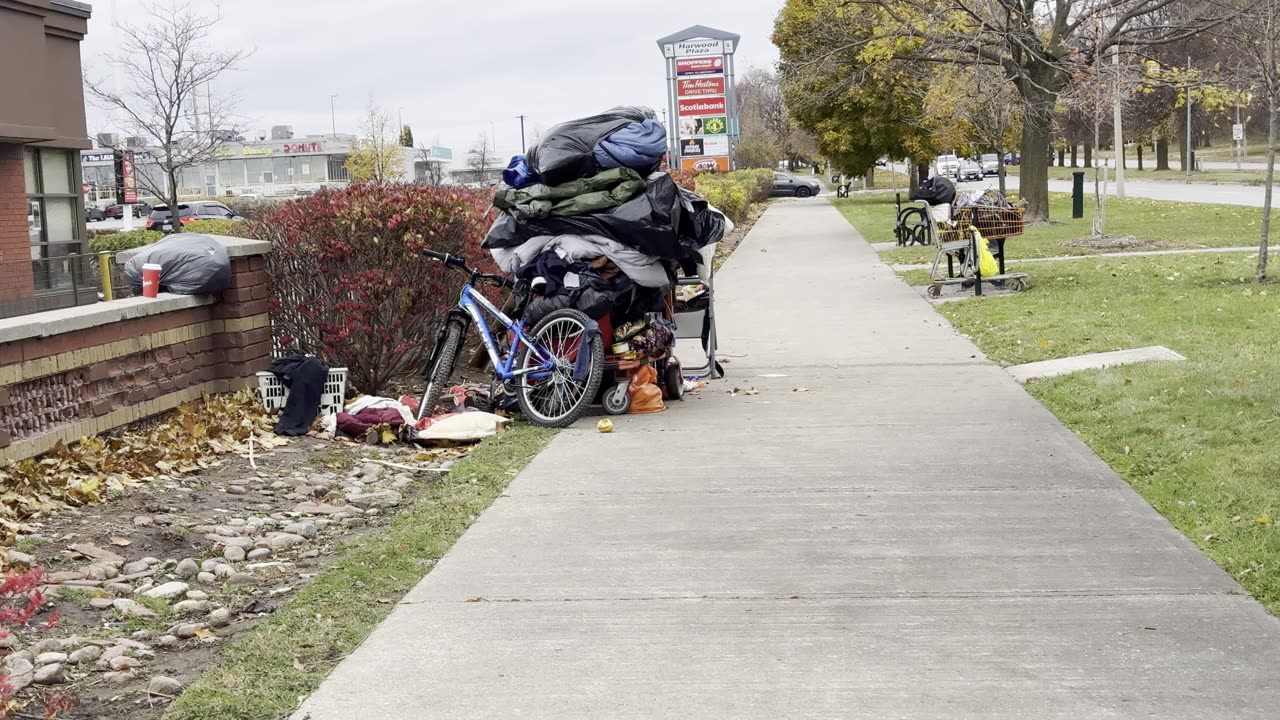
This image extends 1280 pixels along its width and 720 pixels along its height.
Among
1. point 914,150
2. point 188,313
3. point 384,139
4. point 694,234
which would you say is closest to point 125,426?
point 188,313

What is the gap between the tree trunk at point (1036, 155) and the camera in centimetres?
2622

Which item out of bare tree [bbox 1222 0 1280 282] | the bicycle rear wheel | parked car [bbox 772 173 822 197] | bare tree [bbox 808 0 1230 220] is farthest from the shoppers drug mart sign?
parked car [bbox 772 173 822 197]

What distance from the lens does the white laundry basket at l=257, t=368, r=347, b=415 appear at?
29.3 feet

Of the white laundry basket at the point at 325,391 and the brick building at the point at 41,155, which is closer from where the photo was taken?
the white laundry basket at the point at 325,391

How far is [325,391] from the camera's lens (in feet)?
29.8

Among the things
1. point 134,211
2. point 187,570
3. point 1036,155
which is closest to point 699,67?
point 1036,155

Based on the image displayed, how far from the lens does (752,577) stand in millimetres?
5332

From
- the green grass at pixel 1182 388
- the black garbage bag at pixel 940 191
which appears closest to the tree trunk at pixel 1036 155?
the black garbage bag at pixel 940 191

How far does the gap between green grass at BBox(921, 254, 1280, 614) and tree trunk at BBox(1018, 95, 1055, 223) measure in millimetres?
10624

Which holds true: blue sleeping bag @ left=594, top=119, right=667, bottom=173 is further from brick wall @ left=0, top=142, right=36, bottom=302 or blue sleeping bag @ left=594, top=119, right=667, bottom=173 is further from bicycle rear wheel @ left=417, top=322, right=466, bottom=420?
brick wall @ left=0, top=142, right=36, bottom=302

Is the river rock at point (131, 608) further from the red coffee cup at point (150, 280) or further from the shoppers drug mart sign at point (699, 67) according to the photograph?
the shoppers drug mart sign at point (699, 67)

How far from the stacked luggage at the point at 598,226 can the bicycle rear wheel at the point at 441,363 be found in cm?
54

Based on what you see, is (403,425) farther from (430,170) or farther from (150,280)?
(430,170)

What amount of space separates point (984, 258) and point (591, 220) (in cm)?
838
